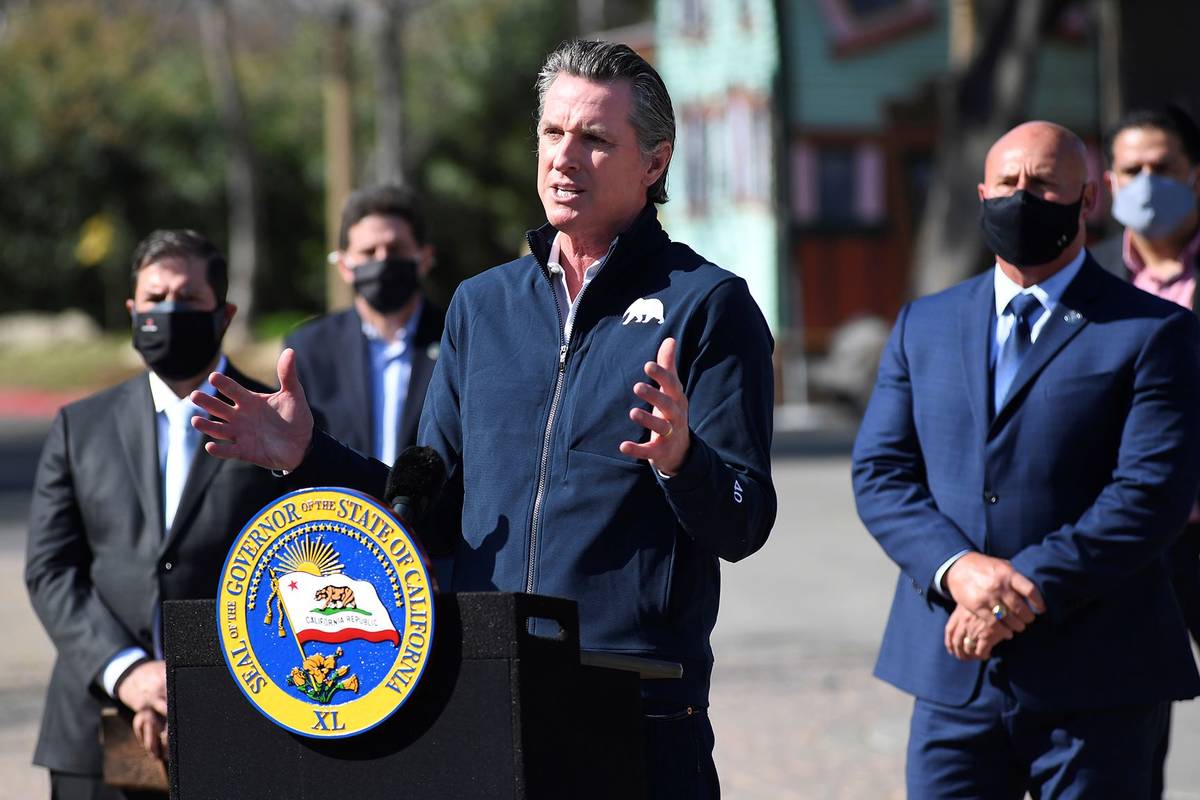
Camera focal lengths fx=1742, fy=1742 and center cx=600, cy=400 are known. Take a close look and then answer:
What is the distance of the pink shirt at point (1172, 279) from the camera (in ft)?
17.4

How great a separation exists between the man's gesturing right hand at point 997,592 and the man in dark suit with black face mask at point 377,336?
233cm

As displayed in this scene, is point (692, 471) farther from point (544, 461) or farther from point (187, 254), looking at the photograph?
point (187, 254)

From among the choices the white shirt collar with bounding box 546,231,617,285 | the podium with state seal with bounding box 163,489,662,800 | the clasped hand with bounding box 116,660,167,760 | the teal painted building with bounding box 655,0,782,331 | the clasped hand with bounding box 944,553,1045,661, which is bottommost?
the clasped hand with bounding box 116,660,167,760

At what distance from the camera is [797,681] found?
855 cm

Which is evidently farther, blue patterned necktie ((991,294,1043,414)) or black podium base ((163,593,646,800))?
blue patterned necktie ((991,294,1043,414))

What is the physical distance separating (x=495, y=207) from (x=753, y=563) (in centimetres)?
2980

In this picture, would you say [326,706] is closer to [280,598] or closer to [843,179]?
[280,598]

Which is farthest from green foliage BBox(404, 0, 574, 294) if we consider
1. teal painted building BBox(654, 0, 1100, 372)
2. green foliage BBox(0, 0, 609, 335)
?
teal painted building BBox(654, 0, 1100, 372)

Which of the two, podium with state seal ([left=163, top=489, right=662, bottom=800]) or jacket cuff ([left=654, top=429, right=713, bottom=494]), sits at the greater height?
jacket cuff ([left=654, top=429, right=713, bottom=494])

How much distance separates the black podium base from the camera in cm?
248

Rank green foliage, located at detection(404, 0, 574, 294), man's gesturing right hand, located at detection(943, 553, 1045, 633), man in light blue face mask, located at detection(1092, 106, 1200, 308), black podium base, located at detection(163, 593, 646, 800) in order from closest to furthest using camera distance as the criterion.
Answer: black podium base, located at detection(163, 593, 646, 800) → man's gesturing right hand, located at detection(943, 553, 1045, 633) → man in light blue face mask, located at detection(1092, 106, 1200, 308) → green foliage, located at detection(404, 0, 574, 294)

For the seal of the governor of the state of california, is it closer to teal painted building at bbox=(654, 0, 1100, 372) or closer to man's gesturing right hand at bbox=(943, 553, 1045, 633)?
man's gesturing right hand at bbox=(943, 553, 1045, 633)

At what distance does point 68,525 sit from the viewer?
4.31 meters

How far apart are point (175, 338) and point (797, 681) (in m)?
4.95
